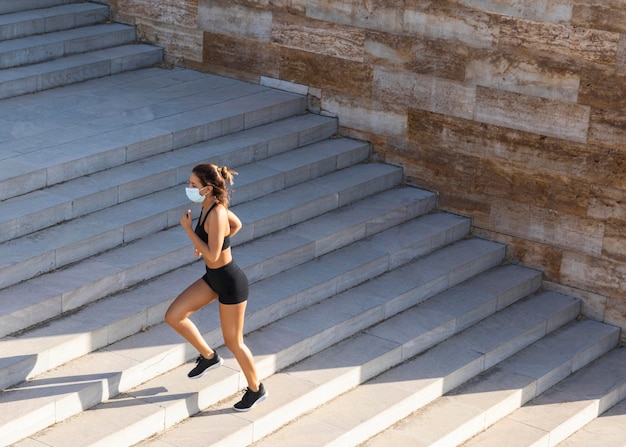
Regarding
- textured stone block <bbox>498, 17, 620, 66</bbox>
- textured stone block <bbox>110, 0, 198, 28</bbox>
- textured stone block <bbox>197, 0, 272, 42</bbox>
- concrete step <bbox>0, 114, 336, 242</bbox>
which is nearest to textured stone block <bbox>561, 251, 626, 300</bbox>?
textured stone block <bbox>498, 17, 620, 66</bbox>

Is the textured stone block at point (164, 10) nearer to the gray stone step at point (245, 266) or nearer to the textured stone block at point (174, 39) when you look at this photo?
the textured stone block at point (174, 39)

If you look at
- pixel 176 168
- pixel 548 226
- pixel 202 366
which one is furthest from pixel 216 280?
pixel 548 226

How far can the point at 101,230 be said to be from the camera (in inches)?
378

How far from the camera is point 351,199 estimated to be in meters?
11.6

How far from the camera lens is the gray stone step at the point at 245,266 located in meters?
8.26

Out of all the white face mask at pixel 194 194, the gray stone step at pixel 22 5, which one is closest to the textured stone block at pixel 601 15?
the white face mask at pixel 194 194

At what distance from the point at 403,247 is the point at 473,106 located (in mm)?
1623

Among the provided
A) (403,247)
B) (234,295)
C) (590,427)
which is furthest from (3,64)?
(590,427)

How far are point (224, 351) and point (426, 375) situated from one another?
1.63 metres

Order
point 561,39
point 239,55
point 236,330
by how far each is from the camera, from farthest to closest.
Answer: point 239,55 → point 561,39 → point 236,330

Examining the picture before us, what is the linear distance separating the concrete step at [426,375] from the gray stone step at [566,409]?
497mm

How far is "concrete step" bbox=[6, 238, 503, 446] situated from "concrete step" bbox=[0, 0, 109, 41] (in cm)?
446

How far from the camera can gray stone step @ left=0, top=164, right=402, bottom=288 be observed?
356 inches

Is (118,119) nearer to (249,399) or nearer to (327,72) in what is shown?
(327,72)
